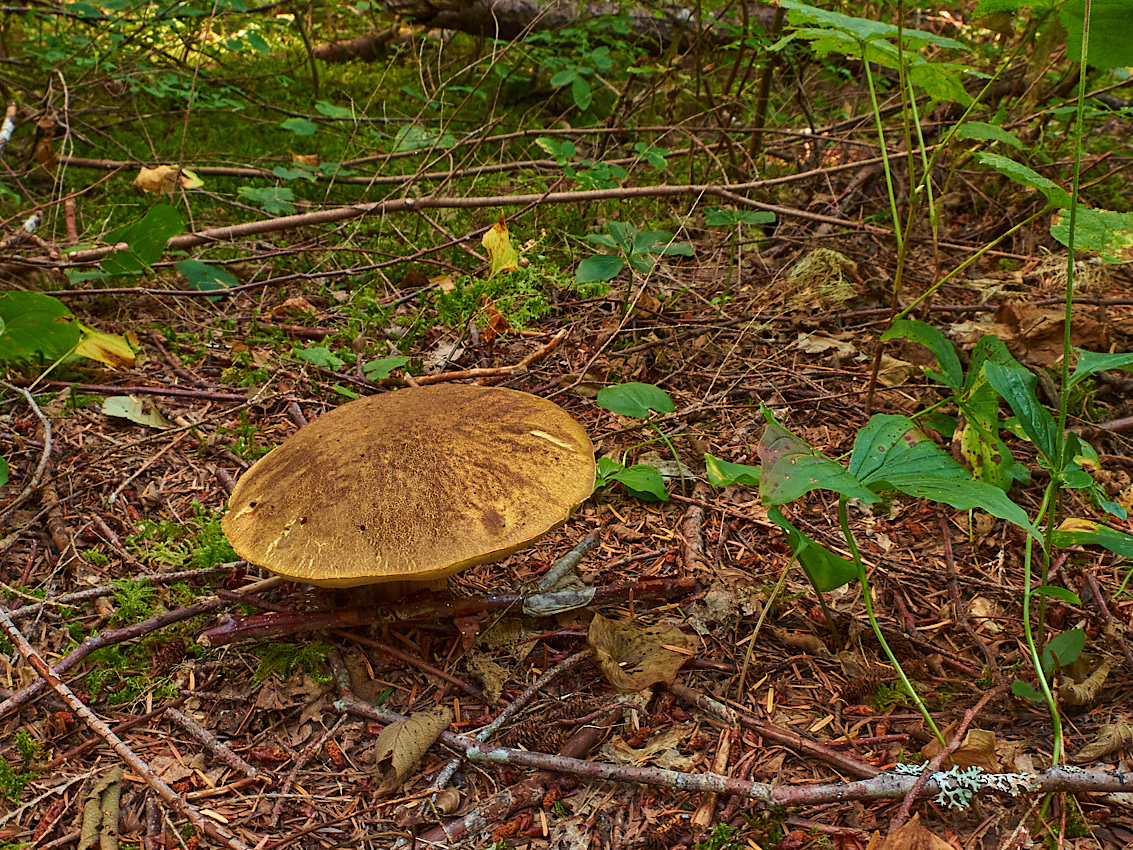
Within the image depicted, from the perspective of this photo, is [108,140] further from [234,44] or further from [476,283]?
[476,283]

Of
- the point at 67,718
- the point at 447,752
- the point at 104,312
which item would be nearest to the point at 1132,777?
the point at 447,752

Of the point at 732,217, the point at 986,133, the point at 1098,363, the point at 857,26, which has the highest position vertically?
the point at 857,26

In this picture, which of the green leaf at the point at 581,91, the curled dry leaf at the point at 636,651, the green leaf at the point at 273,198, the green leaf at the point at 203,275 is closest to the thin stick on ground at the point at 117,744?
the curled dry leaf at the point at 636,651

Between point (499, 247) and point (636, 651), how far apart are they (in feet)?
6.37

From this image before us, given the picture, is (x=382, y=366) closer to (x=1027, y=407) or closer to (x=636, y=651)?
(x=636, y=651)

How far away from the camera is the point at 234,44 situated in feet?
17.5

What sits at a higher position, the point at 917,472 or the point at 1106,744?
the point at 917,472

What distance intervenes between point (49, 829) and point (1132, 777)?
7.27 feet

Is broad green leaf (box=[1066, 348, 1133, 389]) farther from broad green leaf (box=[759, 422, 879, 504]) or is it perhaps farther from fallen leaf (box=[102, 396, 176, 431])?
fallen leaf (box=[102, 396, 176, 431])

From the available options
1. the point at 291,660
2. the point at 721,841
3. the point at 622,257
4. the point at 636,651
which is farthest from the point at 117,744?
the point at 622,257

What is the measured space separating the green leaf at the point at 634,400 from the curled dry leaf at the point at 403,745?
110 cm

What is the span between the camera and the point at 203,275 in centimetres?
338

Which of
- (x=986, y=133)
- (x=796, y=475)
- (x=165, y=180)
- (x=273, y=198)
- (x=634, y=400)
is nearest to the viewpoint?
(x=796, y=475)

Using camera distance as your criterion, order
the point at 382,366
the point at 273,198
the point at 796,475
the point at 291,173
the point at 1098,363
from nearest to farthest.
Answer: the point at 796,475, the point at 1098,363, the point at 382,366, the point at 273,198, the point at 291,173
